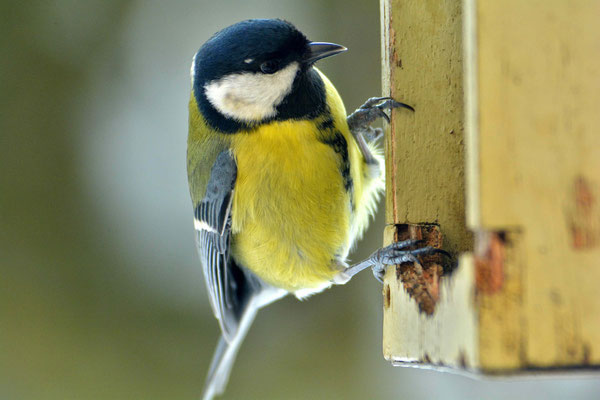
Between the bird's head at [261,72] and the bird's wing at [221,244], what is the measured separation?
11cm

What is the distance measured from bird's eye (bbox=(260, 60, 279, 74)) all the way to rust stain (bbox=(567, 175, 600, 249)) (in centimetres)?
84

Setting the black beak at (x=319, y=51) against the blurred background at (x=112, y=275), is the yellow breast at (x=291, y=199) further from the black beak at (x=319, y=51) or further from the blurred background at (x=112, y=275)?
the blurred background at (x=112, y=275)

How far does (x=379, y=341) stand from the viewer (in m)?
2.92

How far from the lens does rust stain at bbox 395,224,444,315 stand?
105 centimetres

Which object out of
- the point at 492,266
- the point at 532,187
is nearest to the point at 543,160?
the point at 532,187

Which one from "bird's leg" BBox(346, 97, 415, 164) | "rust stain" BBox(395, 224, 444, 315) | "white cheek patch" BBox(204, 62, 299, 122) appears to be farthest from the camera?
"white cheek patch" BBox(204, 62, 299, 122)

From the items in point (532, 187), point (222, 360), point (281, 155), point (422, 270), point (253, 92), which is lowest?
point (222, 360)

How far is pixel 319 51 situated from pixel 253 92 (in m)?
0.17

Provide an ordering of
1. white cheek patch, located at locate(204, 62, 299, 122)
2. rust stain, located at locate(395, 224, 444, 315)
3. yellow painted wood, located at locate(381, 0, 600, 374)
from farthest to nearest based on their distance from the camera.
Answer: white cheek patch, located at locate(204, 62, 299, 122) < rust stain, located at locate(395, 224, 444, 315) < yellow painted wood, located at locate(381, 0, 600, 374)

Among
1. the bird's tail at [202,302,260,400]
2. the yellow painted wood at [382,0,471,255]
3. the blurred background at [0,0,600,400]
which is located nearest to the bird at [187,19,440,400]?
the yellow painted wood at [382,0,471,255]

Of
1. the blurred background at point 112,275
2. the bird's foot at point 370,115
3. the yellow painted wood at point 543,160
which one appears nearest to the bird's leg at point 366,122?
the bird's foot at point 370,115

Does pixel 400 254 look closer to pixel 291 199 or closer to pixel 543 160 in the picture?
pixel 291 199

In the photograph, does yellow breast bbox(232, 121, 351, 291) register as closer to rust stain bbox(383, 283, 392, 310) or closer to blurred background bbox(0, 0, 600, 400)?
rust stain bbox(383, 283, 392, 310)

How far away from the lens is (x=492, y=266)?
0.78 metres
